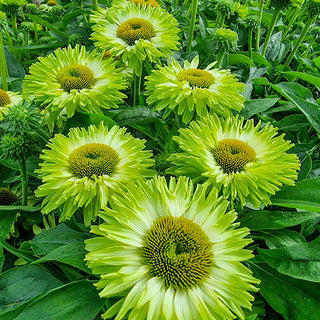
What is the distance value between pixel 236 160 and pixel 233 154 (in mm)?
49

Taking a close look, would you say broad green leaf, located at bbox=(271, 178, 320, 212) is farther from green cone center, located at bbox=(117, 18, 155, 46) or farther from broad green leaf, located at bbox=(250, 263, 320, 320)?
green cone center, located at bbox=(117, 18, 155, 46)

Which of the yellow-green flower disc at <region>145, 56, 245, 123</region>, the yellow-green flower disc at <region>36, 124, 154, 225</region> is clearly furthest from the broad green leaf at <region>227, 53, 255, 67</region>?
the yellow-green flower disc at <region>36, 124, 154, 225</region>

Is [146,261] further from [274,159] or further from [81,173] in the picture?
[274,159]

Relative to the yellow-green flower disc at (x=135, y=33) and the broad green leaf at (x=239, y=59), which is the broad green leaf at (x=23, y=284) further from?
the broad green leaf at (x=239, y=59)

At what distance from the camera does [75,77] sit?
1548mm

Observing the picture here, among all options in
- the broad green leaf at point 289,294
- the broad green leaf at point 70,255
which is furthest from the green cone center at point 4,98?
the broad green leaf at point 289,294

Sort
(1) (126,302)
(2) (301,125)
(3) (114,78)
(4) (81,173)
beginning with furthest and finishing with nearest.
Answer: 1. (2) (301,125)
2. (3) (114,78)
3. (4) (81,173)
4. (1) (126,302)

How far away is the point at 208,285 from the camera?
939 millimetres

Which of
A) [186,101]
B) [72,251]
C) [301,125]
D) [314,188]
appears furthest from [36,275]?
[301,125]

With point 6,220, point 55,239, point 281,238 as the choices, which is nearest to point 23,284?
point 55,239

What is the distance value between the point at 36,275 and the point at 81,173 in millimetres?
364

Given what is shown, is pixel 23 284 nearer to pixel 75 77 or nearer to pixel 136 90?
pixel 75 77

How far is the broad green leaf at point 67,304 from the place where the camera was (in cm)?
103

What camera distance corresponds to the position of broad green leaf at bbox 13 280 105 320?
40.6 inches
